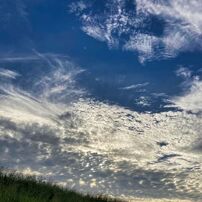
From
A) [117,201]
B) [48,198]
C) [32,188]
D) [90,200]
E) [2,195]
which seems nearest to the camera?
[2,195]

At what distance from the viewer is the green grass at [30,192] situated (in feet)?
42.5

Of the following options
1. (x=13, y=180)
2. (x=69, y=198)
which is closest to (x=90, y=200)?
(x=69, y=198)

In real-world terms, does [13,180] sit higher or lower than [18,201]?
higher

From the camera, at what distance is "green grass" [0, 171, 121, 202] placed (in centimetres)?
1295

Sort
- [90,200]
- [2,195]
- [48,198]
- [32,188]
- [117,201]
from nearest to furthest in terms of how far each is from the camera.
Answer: [2,195], [48,198], [32,188], [90,200], [117,201]

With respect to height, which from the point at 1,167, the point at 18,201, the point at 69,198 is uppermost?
the point at 1,167

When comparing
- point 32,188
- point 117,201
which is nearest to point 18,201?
point 32,188

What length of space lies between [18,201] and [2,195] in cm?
53

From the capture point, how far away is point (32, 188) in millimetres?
16406

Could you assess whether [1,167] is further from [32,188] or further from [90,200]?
[90,200]

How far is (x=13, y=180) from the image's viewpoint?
56.4 ft

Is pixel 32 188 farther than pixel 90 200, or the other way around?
pixel 90 200

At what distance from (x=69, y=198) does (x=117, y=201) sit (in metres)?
4.81

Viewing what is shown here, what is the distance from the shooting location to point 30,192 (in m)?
15.3
